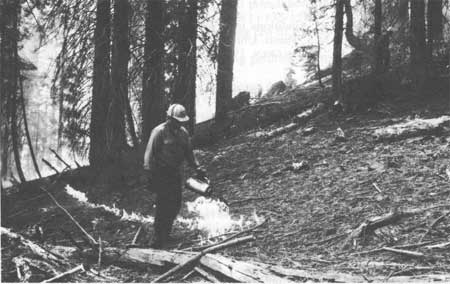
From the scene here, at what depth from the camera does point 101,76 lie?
905 cm

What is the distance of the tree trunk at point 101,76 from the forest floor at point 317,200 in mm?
1186

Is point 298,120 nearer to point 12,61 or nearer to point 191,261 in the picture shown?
point 191,261

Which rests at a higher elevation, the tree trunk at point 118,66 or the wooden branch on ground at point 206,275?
the tree trunk at point 118,66

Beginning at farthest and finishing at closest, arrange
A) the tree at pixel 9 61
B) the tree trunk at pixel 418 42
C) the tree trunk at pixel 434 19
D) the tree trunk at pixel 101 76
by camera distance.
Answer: the tree at pixel 9 61, the tree trunk at pixel 434 19, the tree trunk at pixel 418 42, the tree trunk at pixel 101 76

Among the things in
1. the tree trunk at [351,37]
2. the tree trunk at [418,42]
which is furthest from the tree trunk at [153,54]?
the tree trunk at [351,37]

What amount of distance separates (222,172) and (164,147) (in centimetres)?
356

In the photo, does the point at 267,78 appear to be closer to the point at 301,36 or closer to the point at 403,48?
the point at 301,36

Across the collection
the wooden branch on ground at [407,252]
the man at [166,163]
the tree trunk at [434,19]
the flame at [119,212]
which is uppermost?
the tree trunk at [434,19]

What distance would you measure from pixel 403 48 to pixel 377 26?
1.14 metres

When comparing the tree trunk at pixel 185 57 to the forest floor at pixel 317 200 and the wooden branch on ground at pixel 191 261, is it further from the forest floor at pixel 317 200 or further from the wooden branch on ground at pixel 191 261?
the wooden branch on ground at pixel 191 261

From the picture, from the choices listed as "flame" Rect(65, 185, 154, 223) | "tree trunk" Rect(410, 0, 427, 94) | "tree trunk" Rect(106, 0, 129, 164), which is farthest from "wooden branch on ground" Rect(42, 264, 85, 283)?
"tree trunk" Rect(410, 0, 427, 94)

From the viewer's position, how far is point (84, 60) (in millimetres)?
8125

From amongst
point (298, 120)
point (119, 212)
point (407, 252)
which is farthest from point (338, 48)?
point (407, 252)

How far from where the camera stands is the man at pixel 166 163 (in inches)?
245
